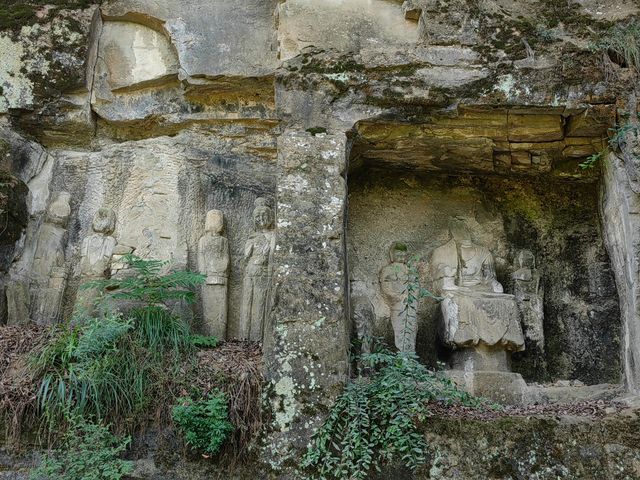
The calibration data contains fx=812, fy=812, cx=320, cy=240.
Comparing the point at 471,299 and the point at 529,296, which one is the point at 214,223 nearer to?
the point at 471,299

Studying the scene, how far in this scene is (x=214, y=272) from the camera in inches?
319

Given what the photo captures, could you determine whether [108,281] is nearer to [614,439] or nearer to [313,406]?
Result: [313,406]

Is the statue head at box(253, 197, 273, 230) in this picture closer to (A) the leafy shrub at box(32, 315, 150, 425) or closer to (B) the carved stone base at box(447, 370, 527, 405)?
(A) the leafy shrub at box(32, 315, 150, 425)

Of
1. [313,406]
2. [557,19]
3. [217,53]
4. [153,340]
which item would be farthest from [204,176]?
[557,19]

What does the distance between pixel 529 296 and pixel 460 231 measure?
98 cm

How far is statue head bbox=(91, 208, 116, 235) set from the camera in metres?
8.36

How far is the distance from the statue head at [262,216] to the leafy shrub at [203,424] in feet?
8.45

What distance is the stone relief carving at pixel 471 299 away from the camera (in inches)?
302

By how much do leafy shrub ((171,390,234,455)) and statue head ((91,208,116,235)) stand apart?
111 inches

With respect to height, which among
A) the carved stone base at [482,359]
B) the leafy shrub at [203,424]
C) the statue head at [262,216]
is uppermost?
the statue head at [262,216]

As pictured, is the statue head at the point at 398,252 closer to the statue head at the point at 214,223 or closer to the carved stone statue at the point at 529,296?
the carved stone statue at the point at 529,296

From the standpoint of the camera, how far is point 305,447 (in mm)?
6074

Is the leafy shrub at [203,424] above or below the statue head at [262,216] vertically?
below

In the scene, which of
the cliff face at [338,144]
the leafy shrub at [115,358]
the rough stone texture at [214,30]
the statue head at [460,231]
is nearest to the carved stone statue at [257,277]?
the cliff face at [338,144]
